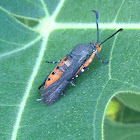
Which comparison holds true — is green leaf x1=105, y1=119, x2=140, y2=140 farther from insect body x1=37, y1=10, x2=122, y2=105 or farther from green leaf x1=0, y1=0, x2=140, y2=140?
green leaf x1=0, y1=0, x2=140, y2=140

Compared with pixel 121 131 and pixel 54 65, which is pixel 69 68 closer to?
pixel 54 65

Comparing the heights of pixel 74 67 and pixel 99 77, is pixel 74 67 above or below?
above

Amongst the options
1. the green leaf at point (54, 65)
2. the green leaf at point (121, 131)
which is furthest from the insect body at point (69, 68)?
the green leaf at point (121, 131)

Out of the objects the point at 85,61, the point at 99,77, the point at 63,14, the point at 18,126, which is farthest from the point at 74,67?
the point at 18,126

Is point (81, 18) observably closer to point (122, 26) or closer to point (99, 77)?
point (122, 26)

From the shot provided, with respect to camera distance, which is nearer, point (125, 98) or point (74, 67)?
point (74, 67)

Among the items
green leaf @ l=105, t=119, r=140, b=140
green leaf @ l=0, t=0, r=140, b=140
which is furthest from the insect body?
green leaf @ l=105, t=119, r=140, b=140

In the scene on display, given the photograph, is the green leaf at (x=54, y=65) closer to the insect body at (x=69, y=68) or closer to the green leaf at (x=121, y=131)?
the insect body at (x=69, y=68)
